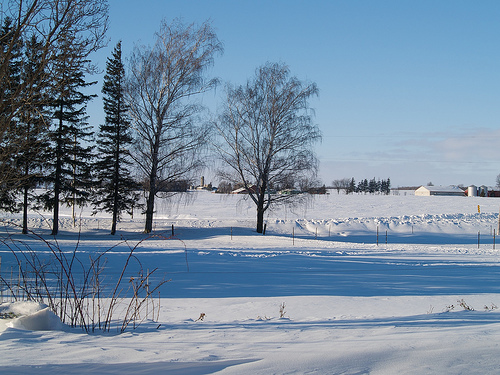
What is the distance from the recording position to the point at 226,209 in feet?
180

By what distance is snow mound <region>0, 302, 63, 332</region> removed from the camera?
4793 mm

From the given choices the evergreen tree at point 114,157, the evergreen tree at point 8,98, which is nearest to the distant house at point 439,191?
the evergreen tree at point 114,157

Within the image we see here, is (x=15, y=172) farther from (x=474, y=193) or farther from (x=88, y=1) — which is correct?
(x=474, y=193)

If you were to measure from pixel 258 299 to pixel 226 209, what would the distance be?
45.6m

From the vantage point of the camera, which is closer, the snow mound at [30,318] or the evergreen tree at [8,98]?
the snow mound at [30,318]

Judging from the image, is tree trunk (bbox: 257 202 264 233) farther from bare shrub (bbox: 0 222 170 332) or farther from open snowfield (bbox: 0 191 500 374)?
bare shrub (bbox: 0 222 170 332)

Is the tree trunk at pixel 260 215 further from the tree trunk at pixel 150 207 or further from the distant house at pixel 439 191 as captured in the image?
the distant house at pixel 439 191

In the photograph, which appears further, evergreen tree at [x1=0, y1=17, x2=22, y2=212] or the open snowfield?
evergreen tree at [x1=0, y1=17, x2=22, y2=212]

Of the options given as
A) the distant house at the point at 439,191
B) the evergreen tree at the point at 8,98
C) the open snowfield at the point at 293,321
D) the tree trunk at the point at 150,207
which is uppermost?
the distant house at the point at 439,191

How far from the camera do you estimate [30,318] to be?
4.82 meters

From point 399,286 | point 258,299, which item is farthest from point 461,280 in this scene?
point 258,299

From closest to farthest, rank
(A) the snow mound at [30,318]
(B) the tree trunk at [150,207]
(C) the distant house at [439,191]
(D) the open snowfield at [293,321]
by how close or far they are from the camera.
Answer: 1. (D) the open snowfield at [293,321]
2. (A) the snow mound at [30,318]
3. (B) the tree trunk at [150,207]
4. (C) the distant house at [439,191]

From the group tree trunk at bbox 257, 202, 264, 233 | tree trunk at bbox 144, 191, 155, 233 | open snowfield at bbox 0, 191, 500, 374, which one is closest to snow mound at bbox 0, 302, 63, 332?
open snowfield at bbox 0, 191, 500, 374

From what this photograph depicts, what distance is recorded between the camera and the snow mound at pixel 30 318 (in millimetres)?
4793
